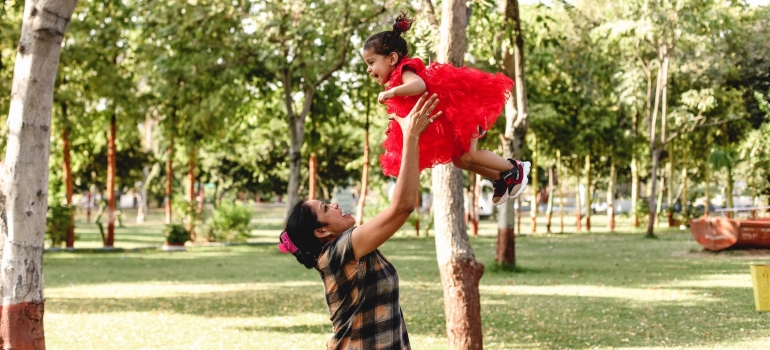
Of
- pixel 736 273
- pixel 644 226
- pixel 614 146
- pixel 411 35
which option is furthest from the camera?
pixel 644 226

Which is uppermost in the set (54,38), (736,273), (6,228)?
(54,38)

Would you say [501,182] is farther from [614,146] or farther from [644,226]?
[644,226]

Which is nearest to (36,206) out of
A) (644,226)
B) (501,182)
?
(501,182)

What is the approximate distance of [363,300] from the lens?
11.9 feet

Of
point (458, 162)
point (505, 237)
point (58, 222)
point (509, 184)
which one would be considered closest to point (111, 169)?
point (58, 222)

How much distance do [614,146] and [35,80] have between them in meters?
31.3

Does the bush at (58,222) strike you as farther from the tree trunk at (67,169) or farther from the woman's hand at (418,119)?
the woman's hand at (418,119)

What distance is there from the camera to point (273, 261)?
23.7 metres

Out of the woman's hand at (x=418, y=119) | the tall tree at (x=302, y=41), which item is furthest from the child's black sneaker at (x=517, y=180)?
the tall tree at (x=302, y=41)

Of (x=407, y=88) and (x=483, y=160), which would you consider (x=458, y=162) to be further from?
(x=407, y=88)

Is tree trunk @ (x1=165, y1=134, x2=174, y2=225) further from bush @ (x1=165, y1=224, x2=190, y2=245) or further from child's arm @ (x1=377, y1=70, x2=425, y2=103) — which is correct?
child's arm @ (x1=377, y1=70, x2=425, y2=103)

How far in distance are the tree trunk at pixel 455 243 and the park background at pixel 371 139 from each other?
51 cm

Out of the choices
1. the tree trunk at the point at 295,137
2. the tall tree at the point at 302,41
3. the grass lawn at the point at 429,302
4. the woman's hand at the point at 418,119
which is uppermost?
the tall tree at the point at 302,41

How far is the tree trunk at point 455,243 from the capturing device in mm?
7805
